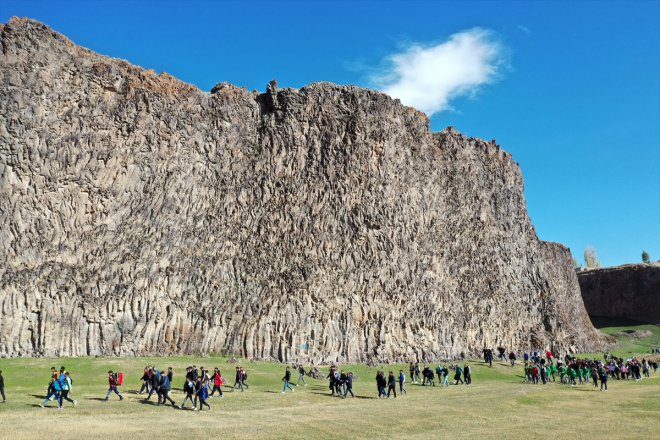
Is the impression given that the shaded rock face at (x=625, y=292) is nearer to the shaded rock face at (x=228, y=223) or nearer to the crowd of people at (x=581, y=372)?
the shaded rock face at (x=228, y=223)

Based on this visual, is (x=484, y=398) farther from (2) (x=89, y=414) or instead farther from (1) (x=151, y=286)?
(1) (x=151, y=286)

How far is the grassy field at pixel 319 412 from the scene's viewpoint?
2450cm

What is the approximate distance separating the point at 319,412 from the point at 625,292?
128 m

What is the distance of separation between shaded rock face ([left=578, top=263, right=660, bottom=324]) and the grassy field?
95556 millimetres

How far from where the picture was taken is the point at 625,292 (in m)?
136

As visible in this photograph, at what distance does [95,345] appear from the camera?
4928 centimetres

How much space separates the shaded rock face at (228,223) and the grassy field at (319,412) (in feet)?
24.8

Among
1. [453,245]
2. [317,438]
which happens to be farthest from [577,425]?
[453,245]

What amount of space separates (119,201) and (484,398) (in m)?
39.0

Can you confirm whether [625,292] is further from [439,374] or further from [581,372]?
[439,374]

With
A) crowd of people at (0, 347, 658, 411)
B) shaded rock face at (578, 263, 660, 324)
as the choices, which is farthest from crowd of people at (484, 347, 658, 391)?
shaded rock face at (578, 263, 660, 324)

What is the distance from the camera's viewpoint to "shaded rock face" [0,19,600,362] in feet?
165

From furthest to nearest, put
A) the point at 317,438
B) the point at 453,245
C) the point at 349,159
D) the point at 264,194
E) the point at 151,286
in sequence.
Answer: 1. the point at 453,245
2. the point at 349,159
3. the point at 264,194
4. the point at 151,286
5. the point at 317,438

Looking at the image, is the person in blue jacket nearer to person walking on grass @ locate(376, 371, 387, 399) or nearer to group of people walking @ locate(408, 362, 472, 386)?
person walking on grass @ locate(376, 371, 387, 399)
